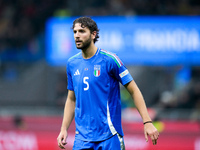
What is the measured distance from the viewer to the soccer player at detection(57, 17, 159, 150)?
4.01 metres

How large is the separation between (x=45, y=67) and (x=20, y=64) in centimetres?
97

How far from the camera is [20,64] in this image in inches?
554

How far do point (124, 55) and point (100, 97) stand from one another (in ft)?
29.3

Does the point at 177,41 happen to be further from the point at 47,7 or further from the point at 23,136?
the point at 23,136

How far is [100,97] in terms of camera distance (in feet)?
13.3

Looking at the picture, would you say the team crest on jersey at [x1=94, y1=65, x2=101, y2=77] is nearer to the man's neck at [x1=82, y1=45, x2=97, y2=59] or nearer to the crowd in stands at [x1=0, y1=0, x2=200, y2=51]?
the man's neck at [x1=82, y1=45, x2=97, y2=59]

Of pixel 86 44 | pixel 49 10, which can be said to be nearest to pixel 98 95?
pixel 86 44

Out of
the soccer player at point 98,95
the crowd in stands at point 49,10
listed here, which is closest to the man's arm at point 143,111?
the soccer player at point 98,95

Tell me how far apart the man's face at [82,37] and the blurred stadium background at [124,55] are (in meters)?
7.48

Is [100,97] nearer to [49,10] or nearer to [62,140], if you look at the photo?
[62,140]

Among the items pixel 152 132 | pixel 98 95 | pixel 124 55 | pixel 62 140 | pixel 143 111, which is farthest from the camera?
pixel 124 55

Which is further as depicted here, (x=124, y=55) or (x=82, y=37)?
(x=124, y=55)

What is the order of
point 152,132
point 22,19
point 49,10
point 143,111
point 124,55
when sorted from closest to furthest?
point 152,132 → point 143,111 → point 124,55 → point 49,10 → point 22,19

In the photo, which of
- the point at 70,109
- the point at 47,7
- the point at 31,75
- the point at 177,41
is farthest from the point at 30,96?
the point at 70,109
